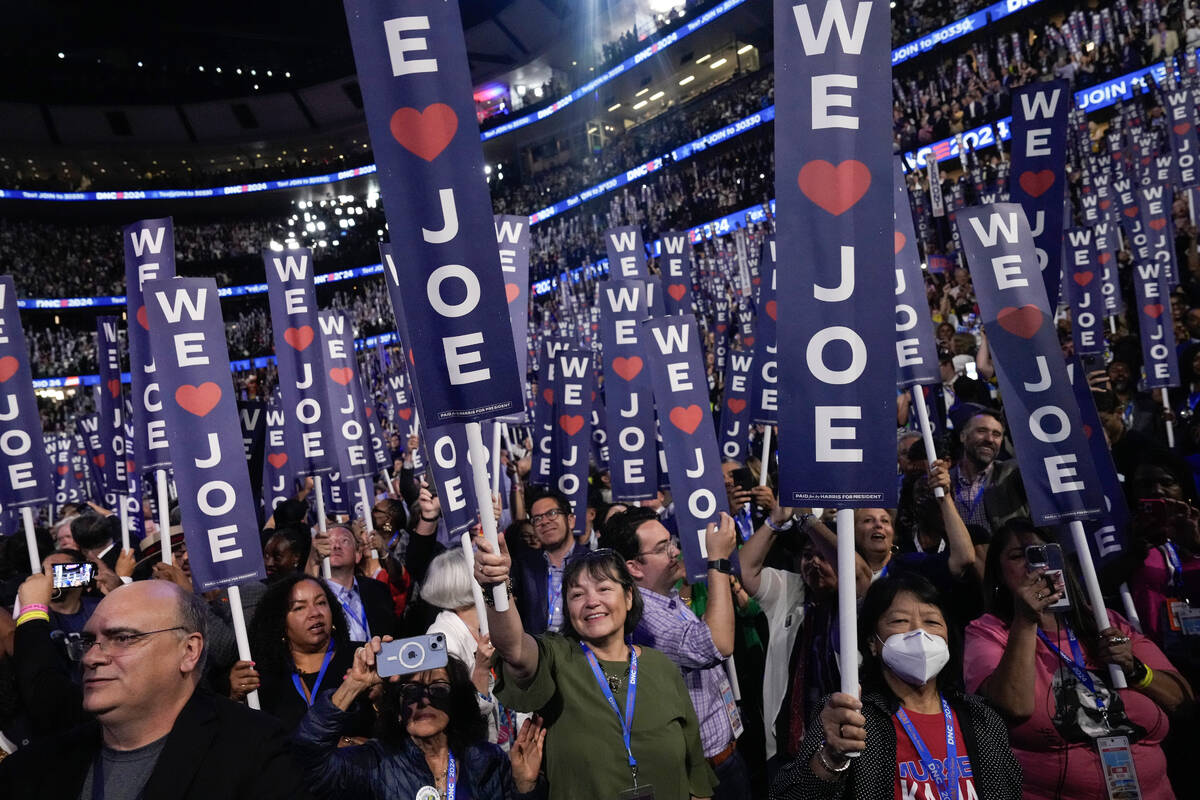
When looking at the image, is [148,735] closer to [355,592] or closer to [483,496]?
[483,496]

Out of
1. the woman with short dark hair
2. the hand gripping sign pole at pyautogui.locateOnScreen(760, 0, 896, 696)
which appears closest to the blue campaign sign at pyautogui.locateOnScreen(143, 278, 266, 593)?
the woman with short dark hair

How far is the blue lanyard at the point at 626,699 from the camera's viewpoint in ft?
9.59

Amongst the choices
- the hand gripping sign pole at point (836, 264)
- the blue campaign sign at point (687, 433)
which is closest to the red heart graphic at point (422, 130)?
the hand gripping sign pole at point (836, 264)

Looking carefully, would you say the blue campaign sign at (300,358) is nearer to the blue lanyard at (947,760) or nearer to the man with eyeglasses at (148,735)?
the man with eyeglasses at (148,735)

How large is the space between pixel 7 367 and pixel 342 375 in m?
2.35

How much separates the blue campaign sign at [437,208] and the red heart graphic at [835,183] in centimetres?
103

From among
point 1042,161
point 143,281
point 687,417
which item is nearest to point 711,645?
point 687,417

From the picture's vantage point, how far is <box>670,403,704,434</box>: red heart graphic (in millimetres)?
4715

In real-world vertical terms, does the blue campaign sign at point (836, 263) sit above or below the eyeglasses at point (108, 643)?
above

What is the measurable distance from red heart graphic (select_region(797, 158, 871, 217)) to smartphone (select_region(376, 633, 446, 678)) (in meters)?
1.64

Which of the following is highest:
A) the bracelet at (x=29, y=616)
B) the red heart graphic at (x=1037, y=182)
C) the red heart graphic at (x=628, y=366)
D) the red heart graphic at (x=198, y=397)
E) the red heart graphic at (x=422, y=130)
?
the red heart graphic at (x=422, y=130)

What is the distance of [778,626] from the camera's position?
4027 millimetres

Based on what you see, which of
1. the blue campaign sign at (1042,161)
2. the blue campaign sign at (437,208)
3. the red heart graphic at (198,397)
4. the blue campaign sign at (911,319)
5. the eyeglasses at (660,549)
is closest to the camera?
the blue campaign sign at (437,208)

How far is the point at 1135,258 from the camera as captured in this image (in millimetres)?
9680
